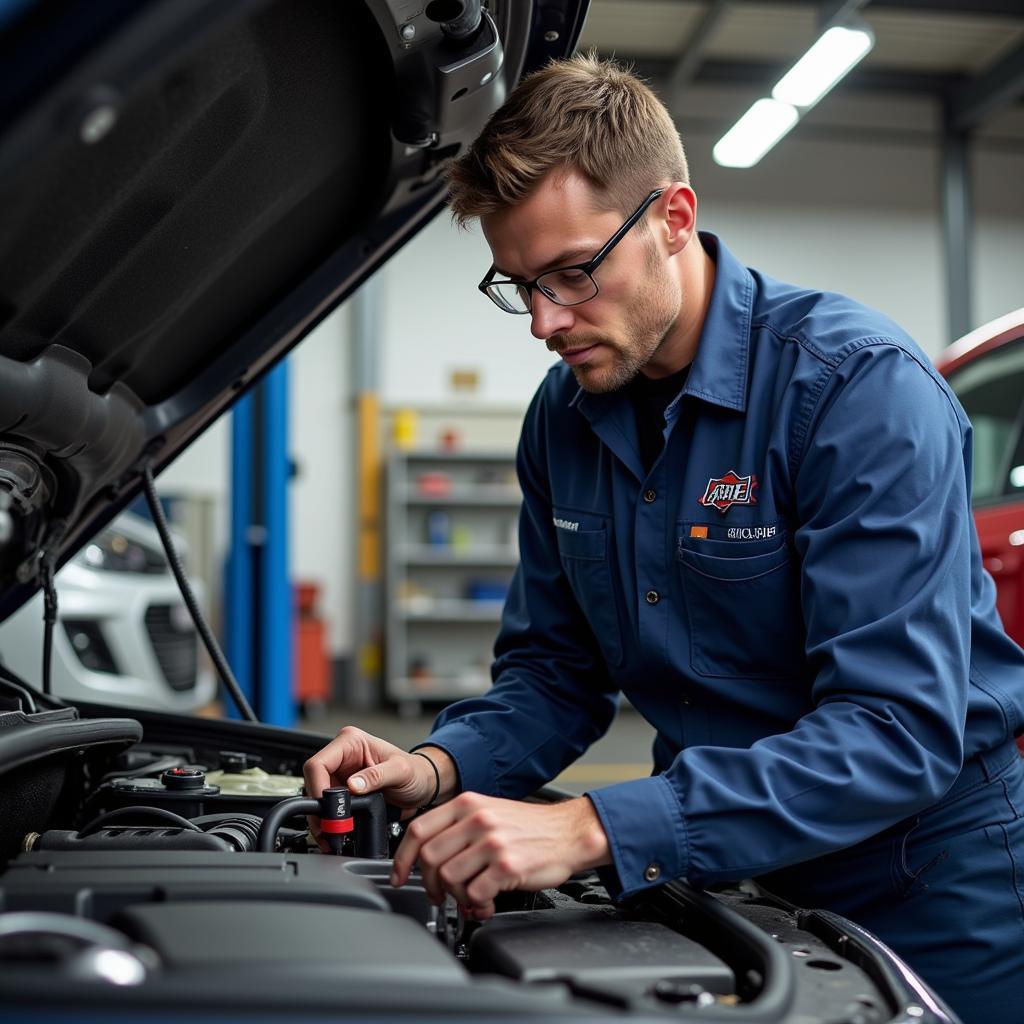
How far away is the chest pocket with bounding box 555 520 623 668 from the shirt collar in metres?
0.15

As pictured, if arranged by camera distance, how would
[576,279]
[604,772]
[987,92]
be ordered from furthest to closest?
[987,92] → [604,772] → [576,279]

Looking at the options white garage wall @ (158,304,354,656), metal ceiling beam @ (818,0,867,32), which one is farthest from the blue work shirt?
white garage wall @ (158,304,354,656)

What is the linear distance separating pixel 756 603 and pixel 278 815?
52cm

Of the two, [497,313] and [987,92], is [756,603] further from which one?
[987,92]

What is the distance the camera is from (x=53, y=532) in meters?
1.46

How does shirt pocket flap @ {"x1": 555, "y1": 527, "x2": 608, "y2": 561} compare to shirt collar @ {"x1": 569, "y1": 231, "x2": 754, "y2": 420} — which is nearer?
shirt collar @ {"x1": 569, "y1": 231, "x2": 754, "y2": 420}

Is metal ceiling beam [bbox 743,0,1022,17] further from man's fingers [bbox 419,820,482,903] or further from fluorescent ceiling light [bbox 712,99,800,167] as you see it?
man's fingers [bbox 419,820,482,903]

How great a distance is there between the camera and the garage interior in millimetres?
7309

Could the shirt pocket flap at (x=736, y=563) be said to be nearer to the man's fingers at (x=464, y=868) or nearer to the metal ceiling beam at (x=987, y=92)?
the man's fingers at (x=464, y=868)

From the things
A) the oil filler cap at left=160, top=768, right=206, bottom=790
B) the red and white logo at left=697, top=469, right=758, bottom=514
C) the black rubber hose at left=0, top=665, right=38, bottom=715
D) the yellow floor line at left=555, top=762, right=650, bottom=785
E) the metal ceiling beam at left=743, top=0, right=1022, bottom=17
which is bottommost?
the yellow floor line at left=555, top=762, right=650, bottom=785

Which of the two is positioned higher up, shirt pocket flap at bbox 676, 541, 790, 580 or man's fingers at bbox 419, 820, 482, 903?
shirt pocket flap at bbox 676, 541, 790, 580

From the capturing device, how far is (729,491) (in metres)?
1.23

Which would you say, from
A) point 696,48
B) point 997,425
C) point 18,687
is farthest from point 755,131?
point 18,687

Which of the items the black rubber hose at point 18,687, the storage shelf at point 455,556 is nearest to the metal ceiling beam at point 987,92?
the storage shelf at point 455,556
